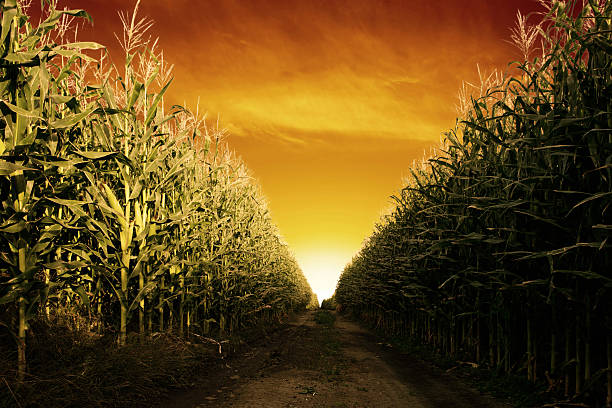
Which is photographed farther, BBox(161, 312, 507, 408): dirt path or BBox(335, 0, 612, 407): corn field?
BBox(161, 312, 507, 408): dirt path

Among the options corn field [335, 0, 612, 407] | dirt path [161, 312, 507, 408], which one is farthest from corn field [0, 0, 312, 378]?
corn field [335, 0, 612, 407]

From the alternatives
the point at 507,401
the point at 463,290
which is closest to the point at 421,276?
the point at 463,290

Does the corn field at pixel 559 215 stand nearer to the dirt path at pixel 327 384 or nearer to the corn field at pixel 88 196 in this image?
the dirt path at pixel 327 384

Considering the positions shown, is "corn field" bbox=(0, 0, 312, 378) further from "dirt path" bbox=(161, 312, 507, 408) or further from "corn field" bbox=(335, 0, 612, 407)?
"corn field" bbox=(335, 0, 612, 407)

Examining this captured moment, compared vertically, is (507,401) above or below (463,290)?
below

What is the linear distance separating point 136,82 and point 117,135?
0.91 meters

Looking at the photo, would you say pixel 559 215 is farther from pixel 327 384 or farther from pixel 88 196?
pixel 88 196

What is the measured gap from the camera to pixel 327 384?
6023 millimetres

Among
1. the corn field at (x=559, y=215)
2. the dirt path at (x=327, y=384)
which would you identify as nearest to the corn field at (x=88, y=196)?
the dirt path at (x=327, y=384)

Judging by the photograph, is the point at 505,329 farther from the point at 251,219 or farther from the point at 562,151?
the point at 251,219

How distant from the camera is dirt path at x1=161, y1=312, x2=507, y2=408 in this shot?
4.96 meters

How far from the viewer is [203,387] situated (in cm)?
570

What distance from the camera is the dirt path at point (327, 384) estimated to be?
496 cm

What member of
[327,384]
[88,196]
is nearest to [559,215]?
[327,384]
